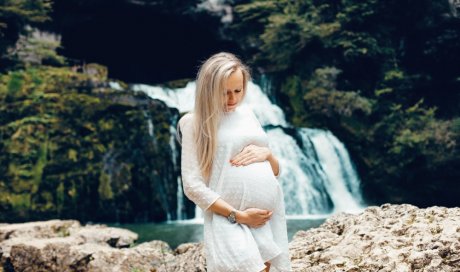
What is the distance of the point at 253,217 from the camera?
2.50m

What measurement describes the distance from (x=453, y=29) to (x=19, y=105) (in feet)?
44.0

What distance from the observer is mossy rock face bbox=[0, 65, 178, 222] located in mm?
14008

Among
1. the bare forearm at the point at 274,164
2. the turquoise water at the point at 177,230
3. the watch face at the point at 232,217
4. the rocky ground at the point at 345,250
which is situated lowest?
the turquoise water at the point at 177,230

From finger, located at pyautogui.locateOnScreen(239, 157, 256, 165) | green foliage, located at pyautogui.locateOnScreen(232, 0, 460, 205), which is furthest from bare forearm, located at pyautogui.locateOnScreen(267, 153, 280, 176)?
green foliage, located at pyautogui.locateOnScreen(232, 0, 460, 205)

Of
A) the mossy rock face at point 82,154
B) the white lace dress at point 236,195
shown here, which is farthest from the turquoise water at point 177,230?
the white lace dress at point 236,195

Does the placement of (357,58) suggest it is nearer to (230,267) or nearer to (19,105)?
(19,105)

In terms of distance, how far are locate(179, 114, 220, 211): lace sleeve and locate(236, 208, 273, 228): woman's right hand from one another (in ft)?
0.46

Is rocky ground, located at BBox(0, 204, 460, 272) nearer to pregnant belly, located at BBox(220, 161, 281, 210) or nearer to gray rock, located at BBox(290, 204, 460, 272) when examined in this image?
gray rock, located at BBox(290, 204, 460, 272)

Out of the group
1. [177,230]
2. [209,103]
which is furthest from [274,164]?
[177,230]

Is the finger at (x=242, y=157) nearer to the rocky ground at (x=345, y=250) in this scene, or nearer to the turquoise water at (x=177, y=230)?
the rocky ground at (x=345, y=250)

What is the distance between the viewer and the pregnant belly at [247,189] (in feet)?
8.35

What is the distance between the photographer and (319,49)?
749 inches

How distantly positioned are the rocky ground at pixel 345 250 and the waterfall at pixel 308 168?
830 cm

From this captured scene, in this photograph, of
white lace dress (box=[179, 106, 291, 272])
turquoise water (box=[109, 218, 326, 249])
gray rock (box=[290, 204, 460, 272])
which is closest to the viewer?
white lace dress (box=[179, 106, 291, 272])
